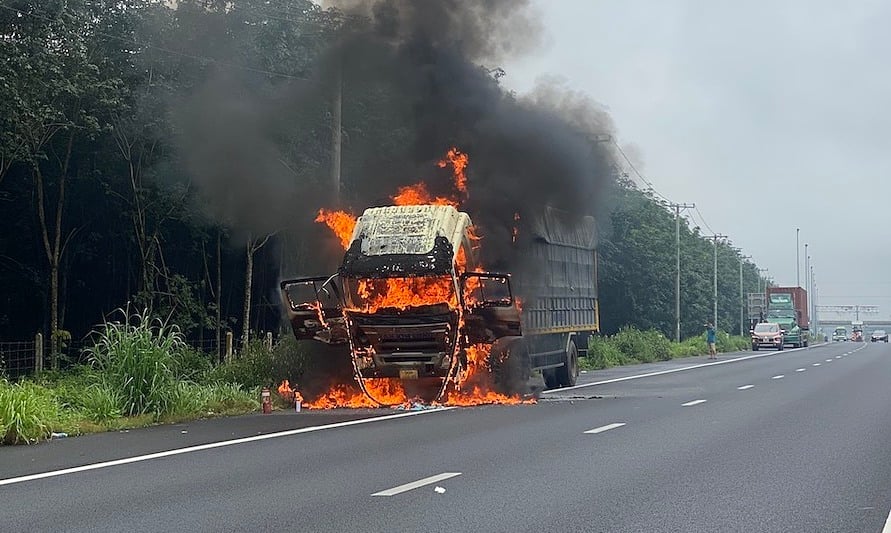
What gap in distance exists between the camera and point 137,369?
17141 millimetres

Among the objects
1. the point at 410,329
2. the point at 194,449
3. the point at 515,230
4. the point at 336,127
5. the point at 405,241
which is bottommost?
the point at 194,449

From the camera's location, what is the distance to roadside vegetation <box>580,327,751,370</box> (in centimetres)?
4047

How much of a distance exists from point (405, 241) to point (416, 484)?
331 inches

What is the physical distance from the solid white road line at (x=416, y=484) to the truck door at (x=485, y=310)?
738 cm

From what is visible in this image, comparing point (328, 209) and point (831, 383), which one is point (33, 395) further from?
point (831, 383)

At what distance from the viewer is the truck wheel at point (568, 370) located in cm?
2473

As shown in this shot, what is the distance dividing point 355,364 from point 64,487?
8.12m

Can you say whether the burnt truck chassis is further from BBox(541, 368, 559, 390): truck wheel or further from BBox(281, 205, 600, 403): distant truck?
BBox(541, 368, 559, 390): truck wheel

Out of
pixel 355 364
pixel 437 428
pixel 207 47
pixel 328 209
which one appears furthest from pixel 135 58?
pixel 437 428

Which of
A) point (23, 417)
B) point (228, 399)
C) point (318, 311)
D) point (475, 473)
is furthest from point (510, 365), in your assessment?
point (475, 473)

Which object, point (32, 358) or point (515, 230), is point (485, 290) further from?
point (32, 358)

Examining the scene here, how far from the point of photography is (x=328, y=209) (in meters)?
20.8

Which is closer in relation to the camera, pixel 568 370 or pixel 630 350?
pixel 568 370

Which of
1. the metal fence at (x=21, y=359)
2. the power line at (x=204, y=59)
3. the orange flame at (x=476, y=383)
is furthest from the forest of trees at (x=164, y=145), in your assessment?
the orange flame at (x=476, y=383)
